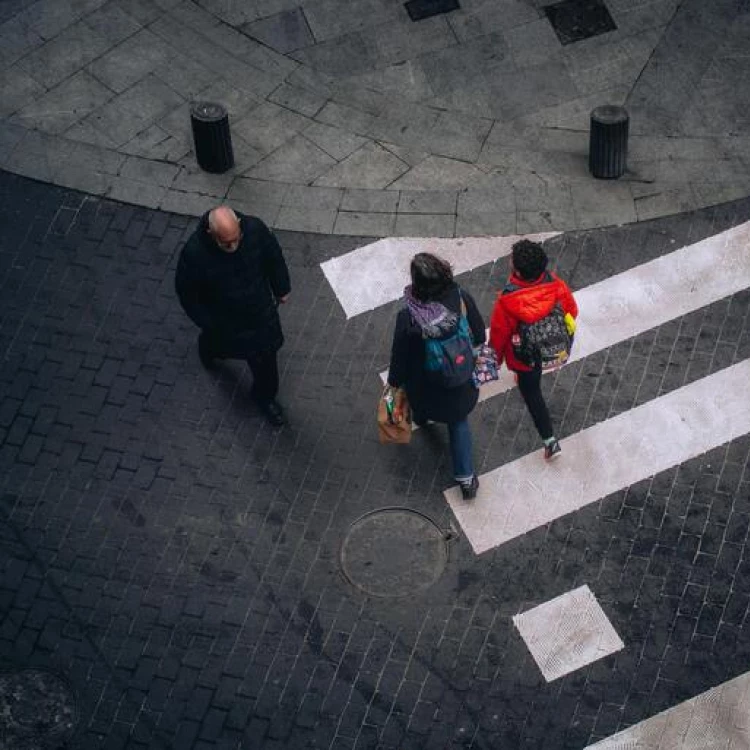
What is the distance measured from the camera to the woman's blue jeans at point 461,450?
1138cm

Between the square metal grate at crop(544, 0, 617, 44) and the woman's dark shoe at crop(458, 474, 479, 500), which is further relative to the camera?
the square metal grate at crop(544, 0, 617, 44)

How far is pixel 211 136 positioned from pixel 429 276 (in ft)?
12.9

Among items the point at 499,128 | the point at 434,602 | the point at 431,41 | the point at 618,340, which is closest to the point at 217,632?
the point at 434,602

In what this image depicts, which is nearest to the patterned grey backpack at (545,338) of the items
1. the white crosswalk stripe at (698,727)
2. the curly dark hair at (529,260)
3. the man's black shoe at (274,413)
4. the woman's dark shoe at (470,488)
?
the curly dark hair at (529,260)

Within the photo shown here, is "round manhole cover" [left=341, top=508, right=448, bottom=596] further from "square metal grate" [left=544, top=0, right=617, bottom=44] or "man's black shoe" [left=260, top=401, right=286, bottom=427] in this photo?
"square metal grate" [left=544, top=0, right=617, bottom=44]

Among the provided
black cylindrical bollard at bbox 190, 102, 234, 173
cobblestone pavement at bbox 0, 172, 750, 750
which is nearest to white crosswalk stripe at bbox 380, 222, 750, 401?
cobblestone pavement at bbox 0, 172, 750, 750

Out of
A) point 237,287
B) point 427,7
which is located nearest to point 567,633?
point 237,287

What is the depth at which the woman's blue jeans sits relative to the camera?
11.4 meters

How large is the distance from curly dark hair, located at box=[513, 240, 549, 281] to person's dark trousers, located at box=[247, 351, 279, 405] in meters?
2.15

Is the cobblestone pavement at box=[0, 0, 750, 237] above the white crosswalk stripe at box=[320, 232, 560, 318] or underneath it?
above

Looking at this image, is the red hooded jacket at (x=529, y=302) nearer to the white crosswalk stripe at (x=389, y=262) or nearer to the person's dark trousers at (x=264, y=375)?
the person's dark trousers at (x=264, y=375)

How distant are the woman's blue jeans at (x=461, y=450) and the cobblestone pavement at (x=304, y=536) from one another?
0.35 meters

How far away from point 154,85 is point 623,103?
4.38m

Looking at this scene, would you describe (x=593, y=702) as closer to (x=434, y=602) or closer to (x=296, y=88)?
(x=434, y=602)
